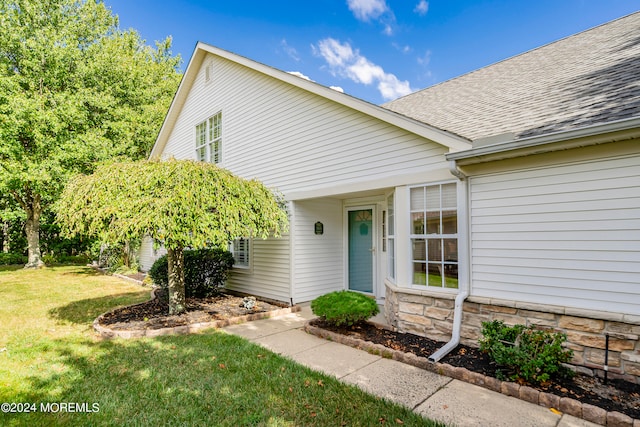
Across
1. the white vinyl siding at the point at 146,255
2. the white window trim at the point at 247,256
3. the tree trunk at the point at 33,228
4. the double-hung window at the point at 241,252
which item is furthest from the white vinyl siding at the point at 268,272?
the tree trunk at the point at 33,228

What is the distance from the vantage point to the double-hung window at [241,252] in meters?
8.64

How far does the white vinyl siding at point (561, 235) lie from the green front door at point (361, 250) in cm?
331

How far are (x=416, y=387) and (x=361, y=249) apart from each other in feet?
14.6

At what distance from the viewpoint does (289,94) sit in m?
7.45

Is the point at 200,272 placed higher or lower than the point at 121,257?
higher

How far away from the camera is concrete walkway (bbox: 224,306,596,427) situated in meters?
2.94

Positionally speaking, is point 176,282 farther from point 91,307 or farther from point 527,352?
point 527,352

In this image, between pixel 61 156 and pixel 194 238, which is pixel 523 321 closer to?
pixel 194 238

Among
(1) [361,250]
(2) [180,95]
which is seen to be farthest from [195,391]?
(2) [180,95]

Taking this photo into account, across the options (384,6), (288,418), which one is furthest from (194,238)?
(384,6)

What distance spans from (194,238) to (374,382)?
348 cm

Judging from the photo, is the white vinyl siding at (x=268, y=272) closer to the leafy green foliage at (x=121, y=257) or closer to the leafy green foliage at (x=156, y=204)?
the leafy green foliage at (x=156, y=204)

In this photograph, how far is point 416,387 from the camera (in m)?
3.54

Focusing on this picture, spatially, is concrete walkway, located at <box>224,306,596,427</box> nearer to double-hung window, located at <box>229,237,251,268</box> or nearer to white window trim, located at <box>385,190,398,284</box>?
white window trim, located at <box>385,190,398,284</box>
